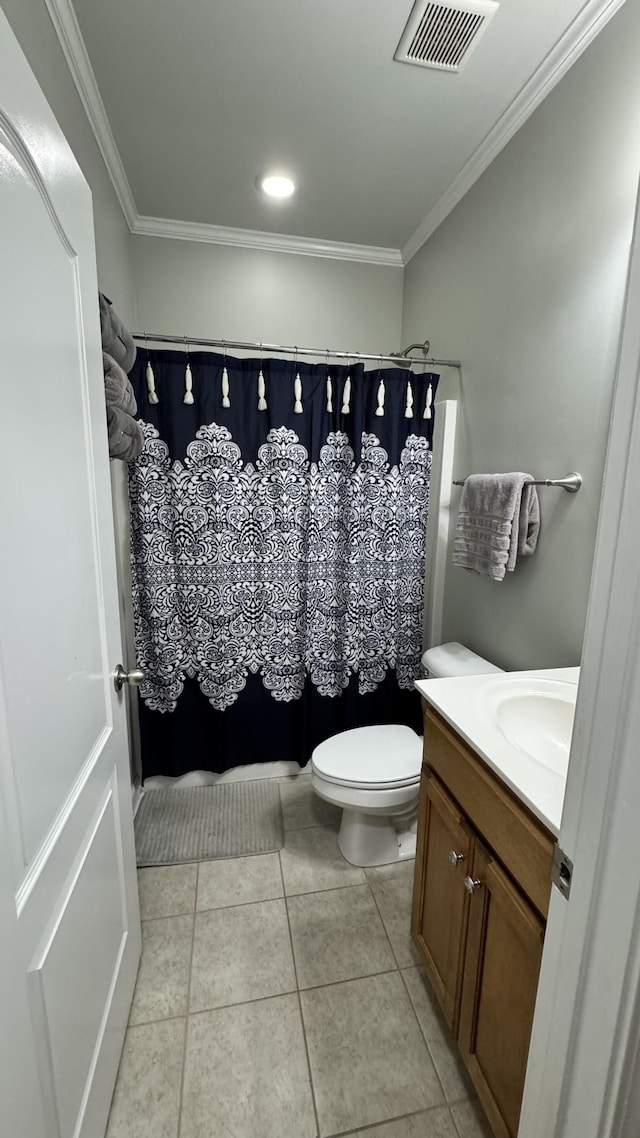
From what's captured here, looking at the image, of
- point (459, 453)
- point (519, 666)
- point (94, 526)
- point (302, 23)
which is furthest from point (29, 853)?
point (302, 23)

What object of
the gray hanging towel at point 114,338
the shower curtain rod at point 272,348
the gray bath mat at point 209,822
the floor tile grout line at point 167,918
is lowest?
the floor tile grout line at point 167,918

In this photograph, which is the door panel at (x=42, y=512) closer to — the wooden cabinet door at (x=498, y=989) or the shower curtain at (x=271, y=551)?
the wooden cabinet door at (x=498, y=989)

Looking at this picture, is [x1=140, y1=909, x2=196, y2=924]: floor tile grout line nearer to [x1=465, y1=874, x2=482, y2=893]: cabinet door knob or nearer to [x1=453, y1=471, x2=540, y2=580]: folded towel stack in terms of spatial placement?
[x1=465, y1=874, x2=482, y2=893]: cabinet door knob

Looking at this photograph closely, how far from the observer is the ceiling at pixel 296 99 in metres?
1.20

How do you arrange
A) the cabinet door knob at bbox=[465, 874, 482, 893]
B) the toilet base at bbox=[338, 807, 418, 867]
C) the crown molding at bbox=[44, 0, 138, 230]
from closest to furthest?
the cabinet door knob at bbox=[465, 874, 482, 893] < the crown molding at bbox=[44, 0, 138, 230] < the toilet base at bbox=[338, 807, 418, 867]

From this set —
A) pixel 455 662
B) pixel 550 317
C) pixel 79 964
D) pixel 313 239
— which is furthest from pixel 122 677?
pixel 313 239

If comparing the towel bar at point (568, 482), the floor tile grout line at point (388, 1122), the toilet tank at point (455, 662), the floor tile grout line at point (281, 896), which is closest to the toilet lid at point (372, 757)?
the toilet tank at point (455, 662)

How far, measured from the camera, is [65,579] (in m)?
0.79

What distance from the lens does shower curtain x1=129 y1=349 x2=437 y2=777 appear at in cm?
180

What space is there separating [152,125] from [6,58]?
1272 millimetres

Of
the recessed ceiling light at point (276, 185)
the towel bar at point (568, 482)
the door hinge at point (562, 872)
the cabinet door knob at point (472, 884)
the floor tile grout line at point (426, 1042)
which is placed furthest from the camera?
the recessed ceiling light at point (276, 185)

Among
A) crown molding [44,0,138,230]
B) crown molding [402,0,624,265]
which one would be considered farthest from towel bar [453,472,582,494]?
crown molding [44,0,138,230]

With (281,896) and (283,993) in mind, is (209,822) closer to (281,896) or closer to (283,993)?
(281,896)

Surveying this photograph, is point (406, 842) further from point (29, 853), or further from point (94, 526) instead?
point (94, 526)
